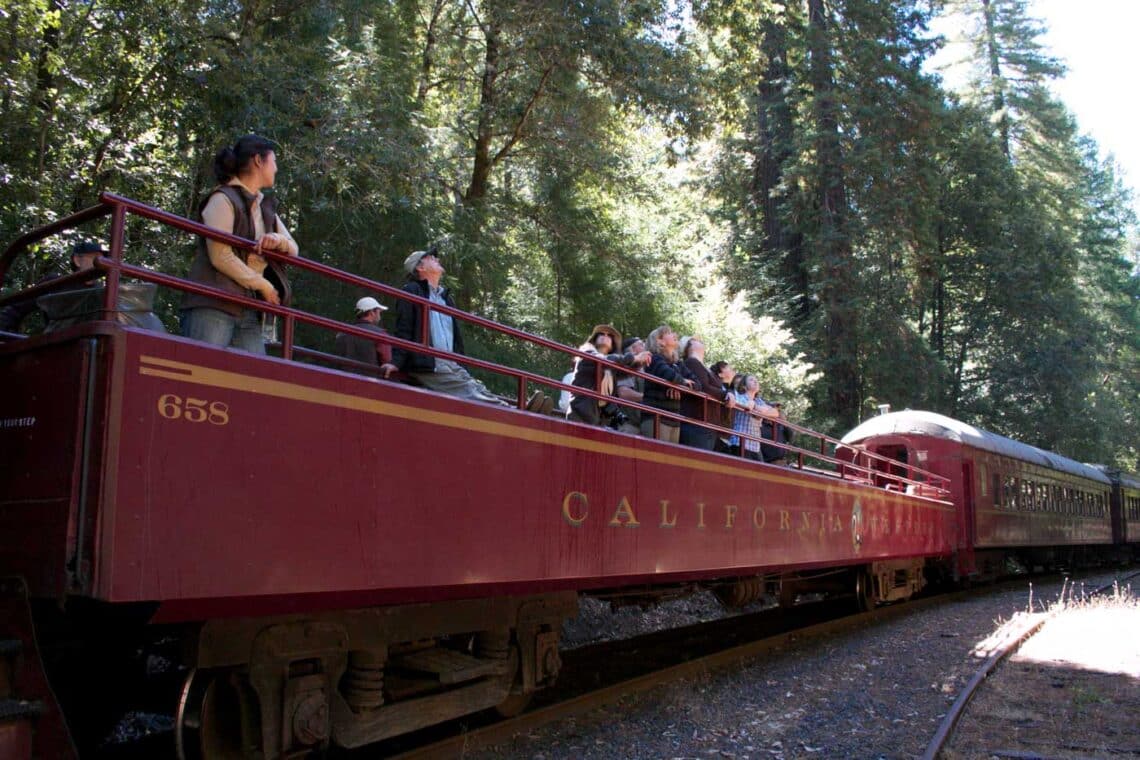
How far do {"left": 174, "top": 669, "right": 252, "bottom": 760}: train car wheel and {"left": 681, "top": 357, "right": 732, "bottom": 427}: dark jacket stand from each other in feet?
13.6

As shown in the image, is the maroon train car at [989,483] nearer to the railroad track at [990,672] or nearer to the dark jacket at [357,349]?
the railroad track at [990,672]

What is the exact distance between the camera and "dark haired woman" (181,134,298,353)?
146 inches

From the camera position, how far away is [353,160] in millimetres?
9922

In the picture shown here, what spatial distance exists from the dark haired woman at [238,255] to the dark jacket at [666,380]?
10.8ft

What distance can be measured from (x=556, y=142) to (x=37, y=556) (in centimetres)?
1158

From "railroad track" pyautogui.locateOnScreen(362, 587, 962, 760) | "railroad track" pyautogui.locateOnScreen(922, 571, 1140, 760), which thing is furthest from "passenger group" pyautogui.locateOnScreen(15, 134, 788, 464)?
"railroad track" pyautogui.locateOnScreen(922, 571, 1140, 760)

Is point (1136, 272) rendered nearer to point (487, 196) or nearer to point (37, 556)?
point (487, 196)

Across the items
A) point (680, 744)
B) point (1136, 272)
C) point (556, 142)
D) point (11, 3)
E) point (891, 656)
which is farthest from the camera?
point (1136, 272)

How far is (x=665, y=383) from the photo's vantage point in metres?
6.44

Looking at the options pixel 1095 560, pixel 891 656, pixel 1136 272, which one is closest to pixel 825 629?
pixel 891 656

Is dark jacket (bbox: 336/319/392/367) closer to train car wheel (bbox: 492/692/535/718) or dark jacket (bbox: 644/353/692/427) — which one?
dark jacket (bbox: 644/353/692/427)

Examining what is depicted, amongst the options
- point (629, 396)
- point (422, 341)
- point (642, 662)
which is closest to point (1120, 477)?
point (642, 662)

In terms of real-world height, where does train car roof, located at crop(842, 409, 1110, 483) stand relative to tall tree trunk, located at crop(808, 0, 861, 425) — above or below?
below

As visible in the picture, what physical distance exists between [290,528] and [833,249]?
20649 mm
